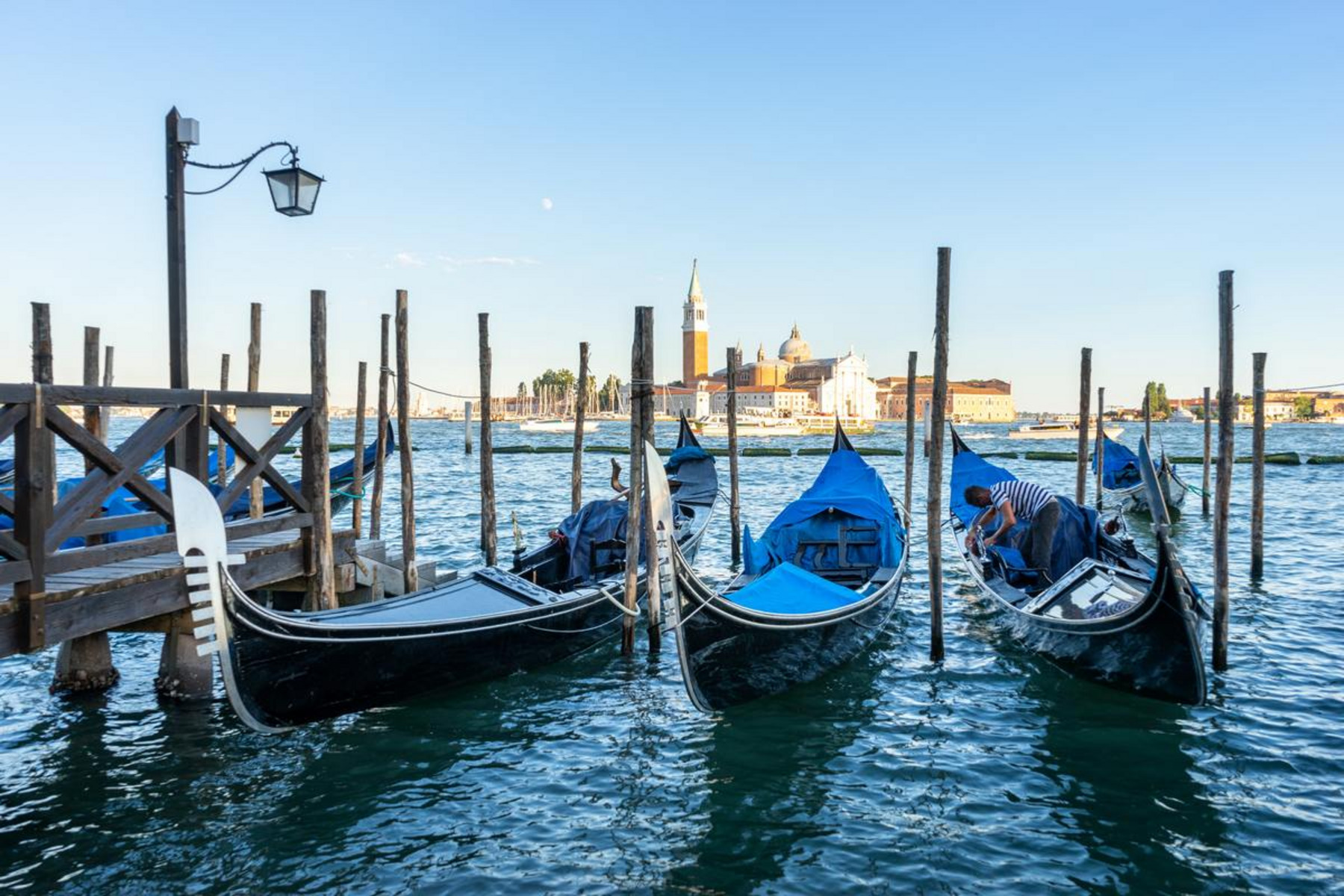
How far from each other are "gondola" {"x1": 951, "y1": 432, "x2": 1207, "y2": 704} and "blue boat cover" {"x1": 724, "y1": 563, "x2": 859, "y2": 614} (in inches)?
46.6

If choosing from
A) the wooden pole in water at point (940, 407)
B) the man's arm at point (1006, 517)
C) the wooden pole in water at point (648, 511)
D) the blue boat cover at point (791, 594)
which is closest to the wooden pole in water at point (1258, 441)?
the man's arm at point (1006, 517)

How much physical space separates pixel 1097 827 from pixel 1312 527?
11198 mm

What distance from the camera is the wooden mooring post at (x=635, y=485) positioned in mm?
5715

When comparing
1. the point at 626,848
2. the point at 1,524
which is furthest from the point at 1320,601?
the point at 1,524

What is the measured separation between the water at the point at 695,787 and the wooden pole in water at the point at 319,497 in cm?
75

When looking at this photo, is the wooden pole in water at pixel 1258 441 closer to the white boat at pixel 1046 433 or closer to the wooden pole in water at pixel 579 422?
the wooden pole in water at pixel 579 422

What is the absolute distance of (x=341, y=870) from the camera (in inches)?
130

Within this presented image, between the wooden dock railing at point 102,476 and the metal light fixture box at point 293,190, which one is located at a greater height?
the metal light fixture box at point 293,190

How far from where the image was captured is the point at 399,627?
4613 mm

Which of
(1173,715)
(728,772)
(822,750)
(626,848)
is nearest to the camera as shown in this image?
(626,848)

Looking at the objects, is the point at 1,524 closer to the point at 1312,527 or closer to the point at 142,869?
the point at 142,869

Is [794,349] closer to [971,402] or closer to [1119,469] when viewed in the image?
[971,402]

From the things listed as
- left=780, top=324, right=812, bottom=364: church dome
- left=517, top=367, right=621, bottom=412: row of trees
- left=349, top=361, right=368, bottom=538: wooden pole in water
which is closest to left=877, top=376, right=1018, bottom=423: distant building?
left=780, top=324, right=812, bottom=364: church dome

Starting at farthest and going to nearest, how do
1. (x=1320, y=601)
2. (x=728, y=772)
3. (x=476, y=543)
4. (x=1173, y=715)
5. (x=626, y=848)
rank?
(x=476, y=543) < (x=1320, y=601) < (x=1173, y=715) < (x=728, y=772) < (x=626, y=848)
